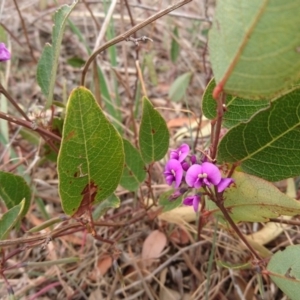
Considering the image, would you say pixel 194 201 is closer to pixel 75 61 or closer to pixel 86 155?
pixel 86 155

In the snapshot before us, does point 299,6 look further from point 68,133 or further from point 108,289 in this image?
point 108,289

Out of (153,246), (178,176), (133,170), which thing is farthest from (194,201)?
(153,246)

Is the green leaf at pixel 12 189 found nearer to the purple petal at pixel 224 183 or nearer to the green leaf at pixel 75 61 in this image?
the purple petal at pixel 224 183

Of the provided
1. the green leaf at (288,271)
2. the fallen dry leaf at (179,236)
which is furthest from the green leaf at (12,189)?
the green leaf at (288,271)

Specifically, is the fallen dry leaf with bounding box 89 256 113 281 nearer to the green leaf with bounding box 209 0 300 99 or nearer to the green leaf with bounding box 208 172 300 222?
the green leaf with bounding box 208 172 300 222

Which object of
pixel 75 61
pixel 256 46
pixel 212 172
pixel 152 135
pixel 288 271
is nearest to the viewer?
pixel 256 46

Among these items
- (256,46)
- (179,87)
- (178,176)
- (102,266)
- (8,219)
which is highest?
(256,46)
